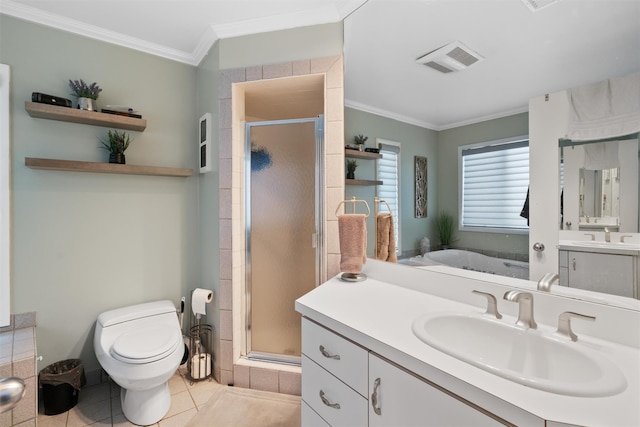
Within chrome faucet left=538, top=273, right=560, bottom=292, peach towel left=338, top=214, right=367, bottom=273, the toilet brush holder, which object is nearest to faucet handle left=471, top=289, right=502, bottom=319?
chrome faucet left=538, top=273, right=560, bottom=292

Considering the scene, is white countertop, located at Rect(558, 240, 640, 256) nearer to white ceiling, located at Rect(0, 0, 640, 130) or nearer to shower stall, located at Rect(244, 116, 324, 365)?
white ceiling, located at Rect(0, 0, 640, 130)

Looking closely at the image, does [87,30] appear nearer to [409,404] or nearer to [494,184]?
[494,184]

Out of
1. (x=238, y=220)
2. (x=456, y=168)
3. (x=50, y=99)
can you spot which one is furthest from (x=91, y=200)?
(x=456, y=168)

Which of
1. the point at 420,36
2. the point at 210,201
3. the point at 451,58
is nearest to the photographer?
the point at 451,58

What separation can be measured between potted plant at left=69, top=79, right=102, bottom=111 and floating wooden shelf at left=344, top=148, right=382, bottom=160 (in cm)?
176

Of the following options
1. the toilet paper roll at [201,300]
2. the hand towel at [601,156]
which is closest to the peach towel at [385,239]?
the hand towel at [601,156]

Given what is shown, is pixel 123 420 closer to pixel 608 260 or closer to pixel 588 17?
pixel 608 260

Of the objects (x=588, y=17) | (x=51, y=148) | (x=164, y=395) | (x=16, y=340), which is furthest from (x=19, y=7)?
(x=588, y=17)

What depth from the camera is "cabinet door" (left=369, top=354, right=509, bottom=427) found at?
0.72 meters

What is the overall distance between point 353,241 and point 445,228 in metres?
0.48

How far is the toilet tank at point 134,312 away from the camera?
6.19 feet

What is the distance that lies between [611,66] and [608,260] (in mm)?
629

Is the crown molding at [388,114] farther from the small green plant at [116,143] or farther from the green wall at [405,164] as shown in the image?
the small green plant at [116,143]

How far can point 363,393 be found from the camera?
996mm
